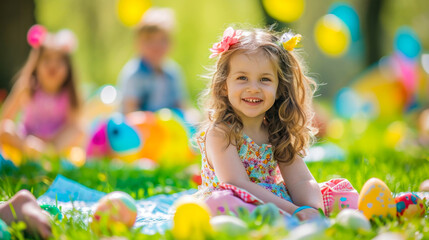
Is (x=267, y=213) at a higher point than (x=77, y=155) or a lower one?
lower

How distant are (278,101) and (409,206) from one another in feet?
2.67

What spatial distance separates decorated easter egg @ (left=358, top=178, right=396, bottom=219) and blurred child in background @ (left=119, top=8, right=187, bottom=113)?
3.61 metres

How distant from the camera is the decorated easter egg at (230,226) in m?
1.69

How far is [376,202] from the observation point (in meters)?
2.06

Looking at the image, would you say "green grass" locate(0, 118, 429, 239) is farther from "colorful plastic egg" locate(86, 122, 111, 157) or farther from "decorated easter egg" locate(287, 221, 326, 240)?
"colorful plastic egg" locate(86, 122, 111, 157)

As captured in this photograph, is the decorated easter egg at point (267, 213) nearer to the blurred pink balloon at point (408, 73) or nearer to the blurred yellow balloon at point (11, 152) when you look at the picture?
the blurred yellow balloon at point (11, 152)

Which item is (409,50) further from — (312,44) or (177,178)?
(312,44)

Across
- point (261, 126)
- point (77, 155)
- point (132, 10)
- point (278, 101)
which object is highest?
point (132, 10)

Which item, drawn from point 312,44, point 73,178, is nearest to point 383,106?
point 73,178

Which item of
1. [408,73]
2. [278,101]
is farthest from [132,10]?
[278,101]

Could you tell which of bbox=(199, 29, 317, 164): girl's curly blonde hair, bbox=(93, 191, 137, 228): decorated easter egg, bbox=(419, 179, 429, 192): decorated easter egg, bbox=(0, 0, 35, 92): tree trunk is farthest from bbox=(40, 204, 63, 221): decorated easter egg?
bbox=(0, 0, 35, 92): tree trunk

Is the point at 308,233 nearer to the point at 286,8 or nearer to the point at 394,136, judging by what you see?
the point at 394,136

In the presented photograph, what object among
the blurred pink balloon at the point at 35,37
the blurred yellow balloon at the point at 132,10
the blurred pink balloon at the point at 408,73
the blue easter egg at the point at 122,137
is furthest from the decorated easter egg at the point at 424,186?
the blurred yellow balloon at the point at 132,10

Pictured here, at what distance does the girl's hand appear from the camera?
2.09 m
